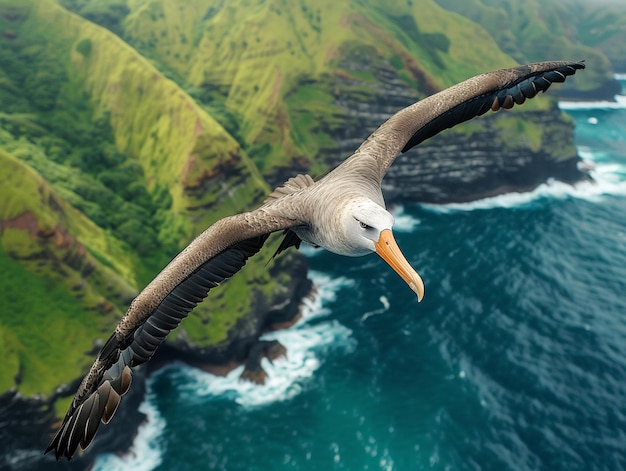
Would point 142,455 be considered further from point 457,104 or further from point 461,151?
point 461,151

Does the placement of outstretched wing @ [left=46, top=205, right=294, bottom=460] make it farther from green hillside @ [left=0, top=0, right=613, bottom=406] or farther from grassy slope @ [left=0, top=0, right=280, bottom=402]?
grassy slope @ [left=0, top=0, right=280, bottom=402]

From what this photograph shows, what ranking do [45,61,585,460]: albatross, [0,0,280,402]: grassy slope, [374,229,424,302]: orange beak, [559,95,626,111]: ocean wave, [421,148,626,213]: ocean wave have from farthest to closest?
[559,95,626,111]: ocean wave
[421,148,626,213]: ocean wave
[0,0,280,402]: grassy slope
[45,61,585,460]: albatross
[374,229,424,302]: orange beak

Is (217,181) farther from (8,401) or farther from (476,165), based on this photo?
(476,165)

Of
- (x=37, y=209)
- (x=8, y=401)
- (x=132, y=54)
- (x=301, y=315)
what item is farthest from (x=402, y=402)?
(x=132, y=54)

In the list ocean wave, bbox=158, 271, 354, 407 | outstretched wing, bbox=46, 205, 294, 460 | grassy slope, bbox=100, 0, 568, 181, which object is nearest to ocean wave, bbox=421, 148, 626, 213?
grassy slope, bbox=100, 0, 568, 181

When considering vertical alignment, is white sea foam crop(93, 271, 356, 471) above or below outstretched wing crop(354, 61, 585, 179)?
below

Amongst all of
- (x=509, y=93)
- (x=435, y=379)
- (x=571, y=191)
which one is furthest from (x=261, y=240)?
(x=571, y=191)

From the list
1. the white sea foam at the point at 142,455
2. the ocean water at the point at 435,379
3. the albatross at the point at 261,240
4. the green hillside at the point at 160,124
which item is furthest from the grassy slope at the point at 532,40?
the albatross at the point at 261,240
